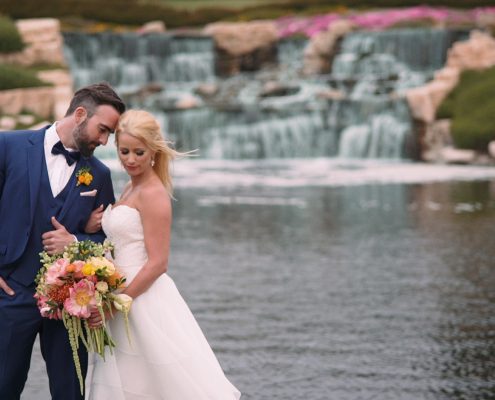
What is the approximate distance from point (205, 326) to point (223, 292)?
5.27 ft

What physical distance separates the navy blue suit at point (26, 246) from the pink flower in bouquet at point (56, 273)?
0.26 meters

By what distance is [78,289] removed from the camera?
4.64m

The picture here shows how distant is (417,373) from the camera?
756cm

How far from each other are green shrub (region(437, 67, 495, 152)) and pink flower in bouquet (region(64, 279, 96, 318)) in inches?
914

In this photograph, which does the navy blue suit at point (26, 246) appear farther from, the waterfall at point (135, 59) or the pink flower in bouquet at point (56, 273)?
the waterfall at point (135, 59)

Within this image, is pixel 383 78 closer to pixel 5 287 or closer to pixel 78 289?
pixel 5 287

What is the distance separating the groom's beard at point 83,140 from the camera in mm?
4750

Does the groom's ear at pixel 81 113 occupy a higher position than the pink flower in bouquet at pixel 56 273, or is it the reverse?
the groom's ear at pixel 81 113

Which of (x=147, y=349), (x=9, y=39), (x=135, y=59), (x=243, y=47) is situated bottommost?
(x=135, y=59)

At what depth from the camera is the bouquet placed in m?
4.63

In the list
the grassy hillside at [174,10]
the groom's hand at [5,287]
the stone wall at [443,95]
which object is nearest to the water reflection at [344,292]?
the groom's hand at [5,287]

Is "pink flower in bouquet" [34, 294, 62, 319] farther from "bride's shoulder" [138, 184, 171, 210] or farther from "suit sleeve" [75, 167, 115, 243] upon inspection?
"bride's shoulder" [138, 184, 171, 210]

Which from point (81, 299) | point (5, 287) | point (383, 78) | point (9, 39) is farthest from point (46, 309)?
point (383, 78)

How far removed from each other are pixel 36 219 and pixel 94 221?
0.98ft
